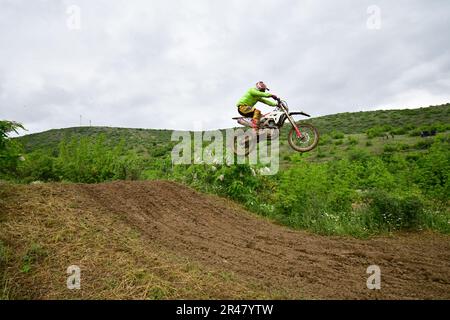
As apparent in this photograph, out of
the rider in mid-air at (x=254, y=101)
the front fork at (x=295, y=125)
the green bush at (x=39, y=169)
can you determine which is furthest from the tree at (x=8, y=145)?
the front fork at (x=295, y=125)

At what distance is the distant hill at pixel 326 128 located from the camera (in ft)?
104

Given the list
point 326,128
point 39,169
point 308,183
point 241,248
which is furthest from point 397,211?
point 326,128

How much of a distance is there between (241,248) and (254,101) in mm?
3888

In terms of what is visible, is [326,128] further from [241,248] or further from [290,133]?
[241,248]

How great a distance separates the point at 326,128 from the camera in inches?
Result: 1462

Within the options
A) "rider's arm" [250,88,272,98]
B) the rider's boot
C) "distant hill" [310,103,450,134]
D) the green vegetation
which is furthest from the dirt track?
"distant hill" [310,103,450,134]

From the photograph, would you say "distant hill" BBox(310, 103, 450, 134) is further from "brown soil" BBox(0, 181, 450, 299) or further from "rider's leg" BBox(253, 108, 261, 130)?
"brown soil" BBox(0, 181, 450, 299)

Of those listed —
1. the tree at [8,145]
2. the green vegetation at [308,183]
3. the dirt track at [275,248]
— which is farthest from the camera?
the green vegetation at [308,183]

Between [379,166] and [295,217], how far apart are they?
3205 mm

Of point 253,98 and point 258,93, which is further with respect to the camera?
point 253,98

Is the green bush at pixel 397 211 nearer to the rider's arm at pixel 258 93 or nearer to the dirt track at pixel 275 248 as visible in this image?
the dirt track at pixel 275 248

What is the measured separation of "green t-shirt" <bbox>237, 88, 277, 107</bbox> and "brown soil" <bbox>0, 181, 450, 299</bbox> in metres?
2.94

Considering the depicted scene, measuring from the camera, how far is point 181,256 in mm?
5582

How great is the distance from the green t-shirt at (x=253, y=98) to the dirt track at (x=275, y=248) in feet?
9.63
